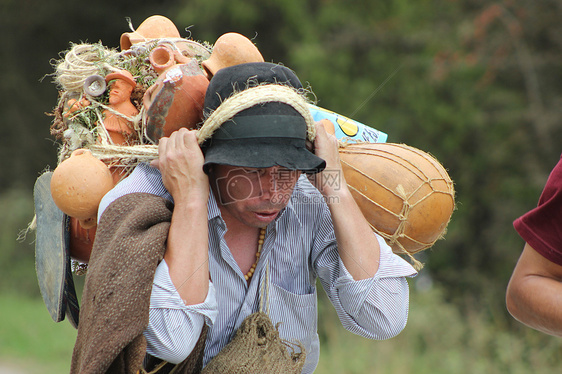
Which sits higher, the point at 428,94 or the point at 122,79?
the point at 122,79

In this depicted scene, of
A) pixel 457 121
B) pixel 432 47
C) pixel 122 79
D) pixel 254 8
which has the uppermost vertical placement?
pixel 122 79

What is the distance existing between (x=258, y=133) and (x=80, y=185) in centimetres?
66

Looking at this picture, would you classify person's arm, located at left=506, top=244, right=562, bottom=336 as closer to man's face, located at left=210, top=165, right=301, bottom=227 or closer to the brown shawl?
man's face, located at left=210, top=165, right=301, bottom=227

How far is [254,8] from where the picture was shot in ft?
29.6

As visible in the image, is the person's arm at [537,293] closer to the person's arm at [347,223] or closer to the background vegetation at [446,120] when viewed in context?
the person's arm at [347,223]

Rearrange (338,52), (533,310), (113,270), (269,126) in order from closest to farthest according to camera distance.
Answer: (113,270), (269,126), (533,310), (338,52)

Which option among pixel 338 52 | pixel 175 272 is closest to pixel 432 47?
pixel 338 52

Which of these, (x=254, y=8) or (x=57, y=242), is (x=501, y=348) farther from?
(x=254, y=8)

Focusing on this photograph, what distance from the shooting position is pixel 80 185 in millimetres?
2064

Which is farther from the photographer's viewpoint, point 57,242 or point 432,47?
point 432,47

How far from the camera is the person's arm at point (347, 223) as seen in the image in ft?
6.81

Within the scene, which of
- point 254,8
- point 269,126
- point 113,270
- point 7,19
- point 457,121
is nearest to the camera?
point 113,270

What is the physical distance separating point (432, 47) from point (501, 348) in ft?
13.3

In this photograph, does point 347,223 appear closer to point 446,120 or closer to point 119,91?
point 119,91
